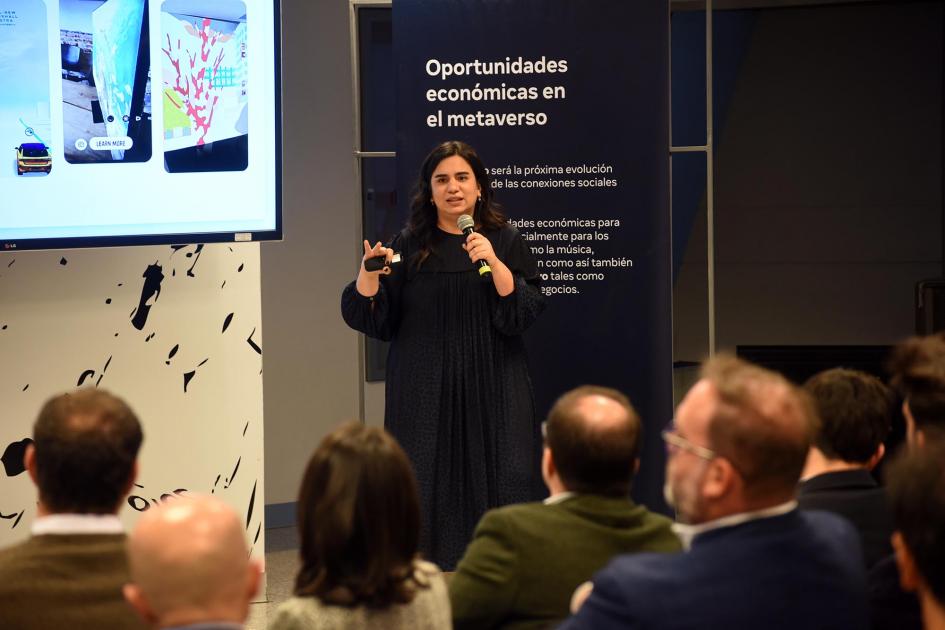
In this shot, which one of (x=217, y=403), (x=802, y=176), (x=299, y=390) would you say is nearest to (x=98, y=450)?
(x=217, y=403)

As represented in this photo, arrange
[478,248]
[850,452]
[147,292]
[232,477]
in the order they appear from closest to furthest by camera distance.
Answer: [850,452], [478,248], [147,292], [232,477]

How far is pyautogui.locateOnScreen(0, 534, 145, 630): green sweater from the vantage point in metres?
1.82

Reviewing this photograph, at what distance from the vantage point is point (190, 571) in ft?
4.62

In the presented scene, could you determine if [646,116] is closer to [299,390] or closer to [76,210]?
[76,210]

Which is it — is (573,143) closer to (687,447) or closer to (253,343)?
(253,343)

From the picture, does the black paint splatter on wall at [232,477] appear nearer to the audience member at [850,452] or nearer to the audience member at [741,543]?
the audience member at [850,452]

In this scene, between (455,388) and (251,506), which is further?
(251,506)

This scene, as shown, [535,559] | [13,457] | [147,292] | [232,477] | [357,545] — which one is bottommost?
[232,477]

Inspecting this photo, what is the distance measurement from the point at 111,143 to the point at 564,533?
246 centimetres

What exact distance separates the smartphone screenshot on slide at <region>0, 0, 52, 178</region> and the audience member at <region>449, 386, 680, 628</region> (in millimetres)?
2383

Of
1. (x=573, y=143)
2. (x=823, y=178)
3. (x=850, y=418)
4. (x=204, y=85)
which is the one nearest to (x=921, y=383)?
(x=850, y=418)

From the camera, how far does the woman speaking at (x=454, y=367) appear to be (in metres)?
3.83

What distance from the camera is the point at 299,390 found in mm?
6062

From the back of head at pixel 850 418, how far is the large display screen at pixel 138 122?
221 cm
